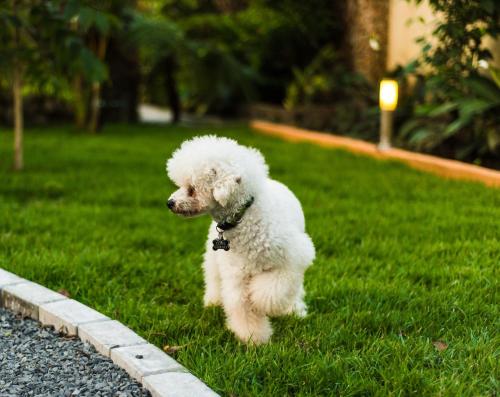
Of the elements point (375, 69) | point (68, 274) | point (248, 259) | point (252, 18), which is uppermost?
point (252, 18)

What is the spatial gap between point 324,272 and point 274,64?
35.0 ft

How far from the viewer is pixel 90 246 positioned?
5.20 meters

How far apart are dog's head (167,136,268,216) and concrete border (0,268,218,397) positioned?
2.15 feet

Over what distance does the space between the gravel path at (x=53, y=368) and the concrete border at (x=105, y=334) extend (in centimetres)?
5

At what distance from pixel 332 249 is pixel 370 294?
104 centimetres

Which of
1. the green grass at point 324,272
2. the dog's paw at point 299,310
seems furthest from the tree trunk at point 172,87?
the dog's paw at point 299,310

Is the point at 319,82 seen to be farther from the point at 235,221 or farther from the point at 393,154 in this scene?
the point at 235,221

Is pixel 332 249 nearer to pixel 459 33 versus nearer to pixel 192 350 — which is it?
pixel 192 350

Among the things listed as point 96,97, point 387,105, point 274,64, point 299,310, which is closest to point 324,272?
point 299,310

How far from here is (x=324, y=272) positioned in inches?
181

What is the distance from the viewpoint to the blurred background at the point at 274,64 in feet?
25.2

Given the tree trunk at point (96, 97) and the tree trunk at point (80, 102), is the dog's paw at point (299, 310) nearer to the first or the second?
the tree trunk at point (96, 97)

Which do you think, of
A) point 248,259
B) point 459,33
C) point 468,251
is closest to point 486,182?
point 459,33

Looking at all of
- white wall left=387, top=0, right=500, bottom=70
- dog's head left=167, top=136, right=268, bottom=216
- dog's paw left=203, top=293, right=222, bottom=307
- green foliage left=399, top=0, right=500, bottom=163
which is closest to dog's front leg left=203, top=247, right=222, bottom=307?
dog's paw left=203, top=293, right=222, bottom=307
